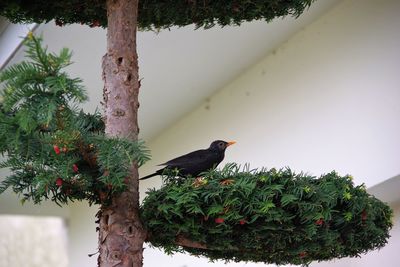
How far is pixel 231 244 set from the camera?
1.23 m

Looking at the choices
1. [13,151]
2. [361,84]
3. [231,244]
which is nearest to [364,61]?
[361,84]

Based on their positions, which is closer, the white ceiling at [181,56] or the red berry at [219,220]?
the red berry at [219,220]

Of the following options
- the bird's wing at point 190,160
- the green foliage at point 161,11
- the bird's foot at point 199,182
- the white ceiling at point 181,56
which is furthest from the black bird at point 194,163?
the white ceiling at point 181,56

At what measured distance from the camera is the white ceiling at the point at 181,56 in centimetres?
221

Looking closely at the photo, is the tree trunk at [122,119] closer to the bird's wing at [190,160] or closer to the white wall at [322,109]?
the bird's wing at [190,160]

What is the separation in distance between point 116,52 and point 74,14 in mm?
202

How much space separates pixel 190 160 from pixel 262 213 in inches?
10.4

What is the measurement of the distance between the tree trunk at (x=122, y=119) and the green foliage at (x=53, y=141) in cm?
4

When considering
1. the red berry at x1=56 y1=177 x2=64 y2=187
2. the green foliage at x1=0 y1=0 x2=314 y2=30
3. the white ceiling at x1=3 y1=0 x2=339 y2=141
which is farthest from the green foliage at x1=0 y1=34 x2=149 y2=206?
the white ceiling at x1=3 y1=0 x2=339 y2=141

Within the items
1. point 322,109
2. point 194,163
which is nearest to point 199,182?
point 194,163

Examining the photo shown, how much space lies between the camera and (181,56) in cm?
239

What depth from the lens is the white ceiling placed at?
86.9 inches

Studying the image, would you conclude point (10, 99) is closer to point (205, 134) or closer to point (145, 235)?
point (145, 235)

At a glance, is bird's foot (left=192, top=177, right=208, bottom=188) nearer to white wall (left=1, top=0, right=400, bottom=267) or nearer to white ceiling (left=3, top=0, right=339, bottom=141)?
white wall (left=1, top=0, right=400, bottom=267)
